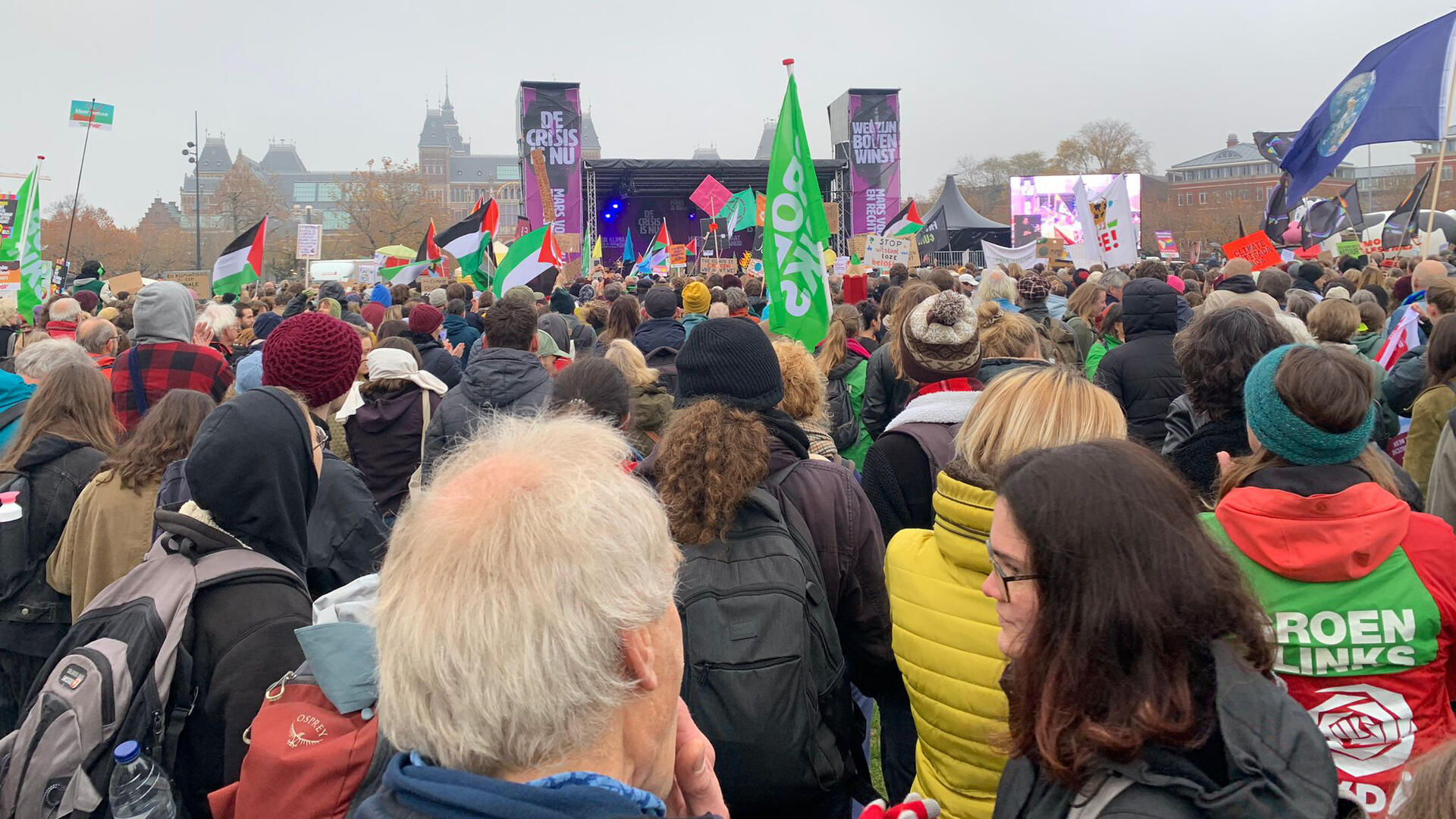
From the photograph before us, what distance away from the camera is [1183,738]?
1353 millimetres

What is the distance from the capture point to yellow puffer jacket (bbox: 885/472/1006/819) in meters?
2.07

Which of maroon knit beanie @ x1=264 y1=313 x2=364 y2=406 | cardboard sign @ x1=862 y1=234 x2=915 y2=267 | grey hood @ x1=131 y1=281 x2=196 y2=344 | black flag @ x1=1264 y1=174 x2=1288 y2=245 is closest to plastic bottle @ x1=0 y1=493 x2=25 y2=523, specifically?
maroon knit beanie @ x1=264 y1=313 x2=364 y2=406

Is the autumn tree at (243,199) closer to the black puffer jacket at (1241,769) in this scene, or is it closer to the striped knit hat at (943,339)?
the striped knit hat at (943,339)

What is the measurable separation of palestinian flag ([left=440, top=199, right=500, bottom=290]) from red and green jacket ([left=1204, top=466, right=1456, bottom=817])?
994 cm

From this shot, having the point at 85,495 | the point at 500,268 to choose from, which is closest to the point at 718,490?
the point at 85,495

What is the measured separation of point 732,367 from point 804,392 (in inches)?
35.1

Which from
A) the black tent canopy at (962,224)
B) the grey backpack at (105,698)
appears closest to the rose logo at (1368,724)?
the grey backpack at (105,698)

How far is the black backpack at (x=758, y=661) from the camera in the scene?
225 centimetres

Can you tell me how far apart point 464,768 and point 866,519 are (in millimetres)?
1596

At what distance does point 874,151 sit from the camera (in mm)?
Result: 32344

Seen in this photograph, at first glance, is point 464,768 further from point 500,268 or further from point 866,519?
point 500,268

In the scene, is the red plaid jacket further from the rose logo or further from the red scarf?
the rose logo

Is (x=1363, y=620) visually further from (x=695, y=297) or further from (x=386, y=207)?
(x=386, y=207)

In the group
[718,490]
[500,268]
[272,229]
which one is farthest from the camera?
[272,229]
